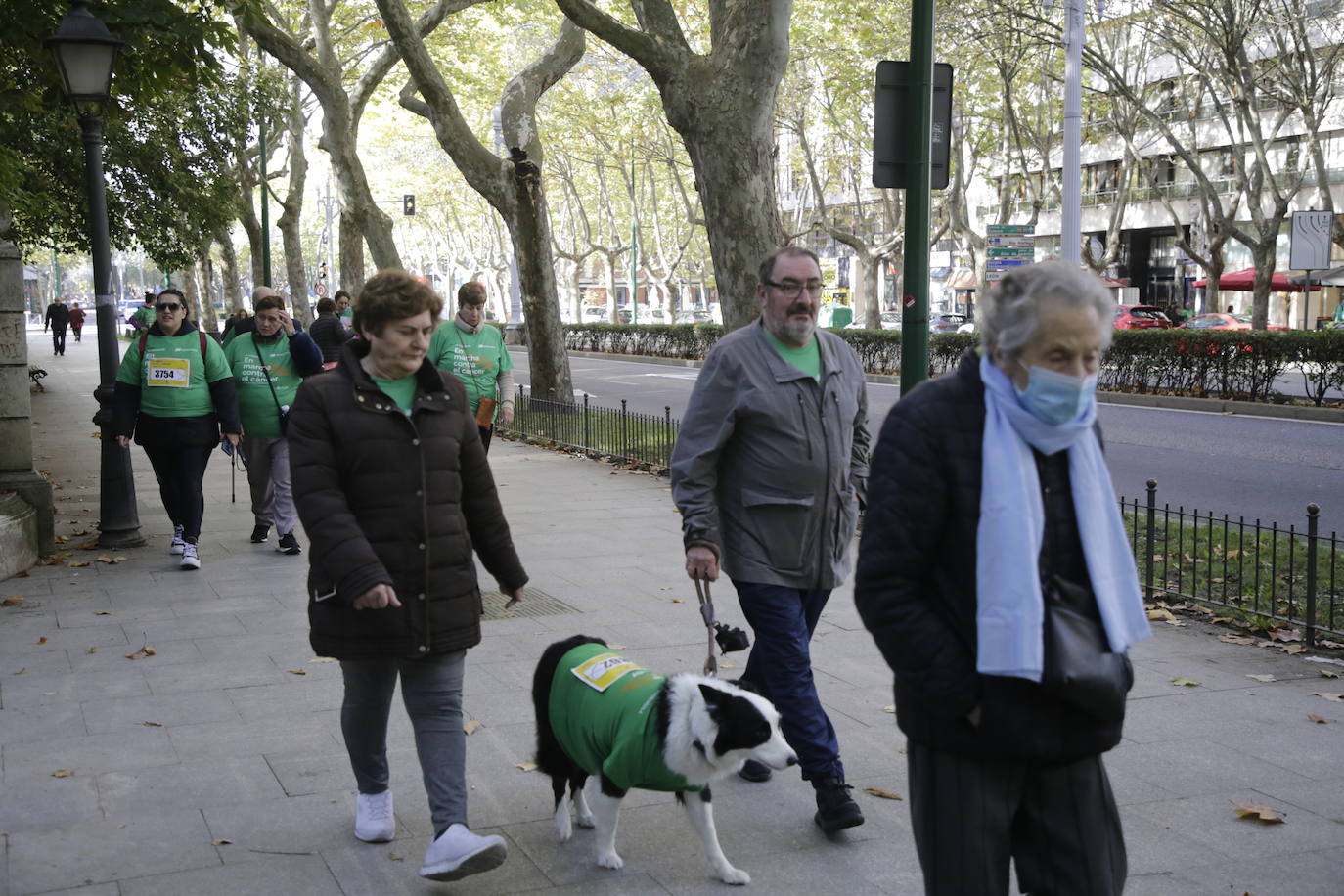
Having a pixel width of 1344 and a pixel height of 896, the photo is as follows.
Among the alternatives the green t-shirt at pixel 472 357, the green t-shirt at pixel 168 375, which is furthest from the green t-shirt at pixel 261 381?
the green t-shirt at pixel 472 357

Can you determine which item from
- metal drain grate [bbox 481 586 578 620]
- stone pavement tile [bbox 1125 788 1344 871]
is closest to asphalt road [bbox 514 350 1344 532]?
metal drain grate [bbox 481 586 578 620]

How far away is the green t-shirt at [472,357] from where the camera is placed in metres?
9.47

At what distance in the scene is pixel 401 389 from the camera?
3967mm

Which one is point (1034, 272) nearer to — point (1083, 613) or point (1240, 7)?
point (1083, 613)

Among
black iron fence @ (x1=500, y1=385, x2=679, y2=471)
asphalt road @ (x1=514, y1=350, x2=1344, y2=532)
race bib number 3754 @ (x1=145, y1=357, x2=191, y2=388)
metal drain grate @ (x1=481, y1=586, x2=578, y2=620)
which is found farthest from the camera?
black iron fence @ (x1=500, y1=385, x2=679, y2=471)

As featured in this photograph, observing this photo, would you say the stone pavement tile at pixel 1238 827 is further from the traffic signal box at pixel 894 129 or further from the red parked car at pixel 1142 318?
the red parked car at pixel 1142 318

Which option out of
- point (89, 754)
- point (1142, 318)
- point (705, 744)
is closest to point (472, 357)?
point (89, 754)

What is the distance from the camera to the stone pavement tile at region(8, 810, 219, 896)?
405cm

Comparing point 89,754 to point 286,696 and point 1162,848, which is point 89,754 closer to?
point 286,696

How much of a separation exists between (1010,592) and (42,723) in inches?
178

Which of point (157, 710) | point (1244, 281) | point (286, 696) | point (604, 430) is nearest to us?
point (157, 710)

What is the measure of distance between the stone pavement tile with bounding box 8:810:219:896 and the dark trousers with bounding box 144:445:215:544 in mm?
4788

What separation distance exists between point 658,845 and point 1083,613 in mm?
2173

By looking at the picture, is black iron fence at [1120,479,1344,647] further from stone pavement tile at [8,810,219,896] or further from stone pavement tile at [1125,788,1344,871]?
stone pavement tile at [8,810,219,896]
